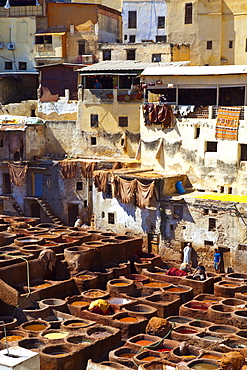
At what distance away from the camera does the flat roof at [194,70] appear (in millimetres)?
36094

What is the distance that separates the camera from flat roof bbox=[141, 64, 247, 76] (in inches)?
1421

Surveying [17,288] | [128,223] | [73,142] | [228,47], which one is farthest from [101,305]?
[228,47]

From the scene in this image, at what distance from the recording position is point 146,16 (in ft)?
156

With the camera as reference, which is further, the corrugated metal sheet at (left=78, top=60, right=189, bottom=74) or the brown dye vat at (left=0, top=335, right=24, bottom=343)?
the corrugated metal sheet at (left=78, top=60, right=189, bottom=74)

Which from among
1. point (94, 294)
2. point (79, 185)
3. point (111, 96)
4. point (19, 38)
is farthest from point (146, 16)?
point (94, 294)

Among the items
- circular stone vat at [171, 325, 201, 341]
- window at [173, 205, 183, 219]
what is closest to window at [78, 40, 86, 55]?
window at [173, 205, 183, 219]

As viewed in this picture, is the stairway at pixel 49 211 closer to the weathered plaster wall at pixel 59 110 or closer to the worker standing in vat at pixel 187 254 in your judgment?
the weathered plaster wall at pixel 59 110

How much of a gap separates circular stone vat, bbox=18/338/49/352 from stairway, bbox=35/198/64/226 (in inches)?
635

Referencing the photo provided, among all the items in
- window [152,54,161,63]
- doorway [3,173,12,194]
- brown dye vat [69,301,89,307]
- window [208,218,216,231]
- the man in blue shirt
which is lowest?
brown dye vat [69,301,89,307]

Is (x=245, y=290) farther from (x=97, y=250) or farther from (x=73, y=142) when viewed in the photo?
(x=73, y=142)

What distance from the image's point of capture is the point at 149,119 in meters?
38.4

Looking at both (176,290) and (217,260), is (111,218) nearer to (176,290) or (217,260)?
(217,260)

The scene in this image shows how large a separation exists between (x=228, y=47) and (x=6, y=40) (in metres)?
15.6

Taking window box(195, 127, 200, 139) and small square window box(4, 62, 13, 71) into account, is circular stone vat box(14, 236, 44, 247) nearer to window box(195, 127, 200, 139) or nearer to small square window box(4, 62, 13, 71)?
window box(195, 127, 200, 139)
